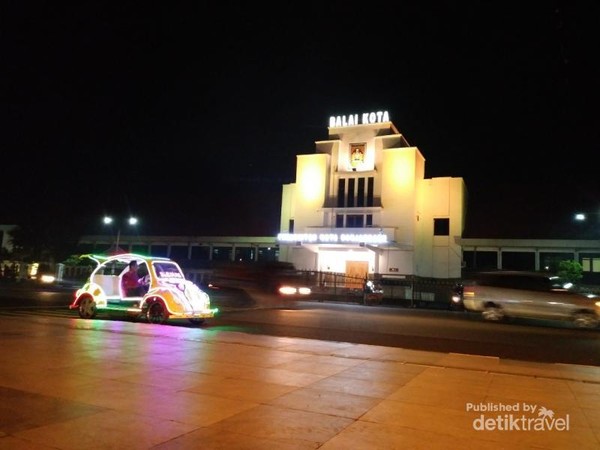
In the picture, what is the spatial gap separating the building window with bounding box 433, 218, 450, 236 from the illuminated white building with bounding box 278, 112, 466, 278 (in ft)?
0.22

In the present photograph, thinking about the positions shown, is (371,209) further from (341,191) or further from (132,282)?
(132,282)

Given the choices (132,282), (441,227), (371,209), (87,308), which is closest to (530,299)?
(132,282)

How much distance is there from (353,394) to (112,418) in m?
2.88

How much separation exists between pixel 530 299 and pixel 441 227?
2666cm

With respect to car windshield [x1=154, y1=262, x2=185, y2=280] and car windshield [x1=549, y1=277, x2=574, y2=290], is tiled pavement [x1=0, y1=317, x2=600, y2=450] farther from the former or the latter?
car windshield [x1=549, y1=277, x2=574, y2=290]

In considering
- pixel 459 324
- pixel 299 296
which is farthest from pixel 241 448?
pixel 299 296

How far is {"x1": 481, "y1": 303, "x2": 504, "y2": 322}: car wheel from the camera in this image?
19578 mm

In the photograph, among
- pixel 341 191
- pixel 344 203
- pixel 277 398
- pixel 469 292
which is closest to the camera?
pixel 277 398

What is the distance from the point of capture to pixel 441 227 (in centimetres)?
4506

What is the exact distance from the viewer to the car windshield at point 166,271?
47.4 feet

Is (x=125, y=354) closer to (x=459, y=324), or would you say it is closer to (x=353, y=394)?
(x=353, y=394)

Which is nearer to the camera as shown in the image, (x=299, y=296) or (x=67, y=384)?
(x=67, y=384)

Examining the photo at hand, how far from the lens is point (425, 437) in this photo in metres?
4.90

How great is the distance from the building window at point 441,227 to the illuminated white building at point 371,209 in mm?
67
